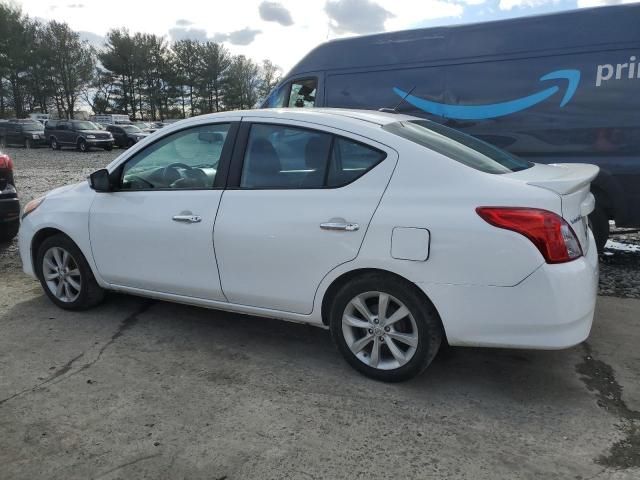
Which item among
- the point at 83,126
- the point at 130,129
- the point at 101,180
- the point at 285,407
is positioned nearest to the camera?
the point at 285,407

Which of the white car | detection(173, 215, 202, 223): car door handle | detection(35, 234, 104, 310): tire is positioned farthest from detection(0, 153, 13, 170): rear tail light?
detection(173, 215, 202, 223): car door handle

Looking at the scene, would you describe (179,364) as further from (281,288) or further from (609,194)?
(609,194)

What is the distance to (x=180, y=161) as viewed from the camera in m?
3.86

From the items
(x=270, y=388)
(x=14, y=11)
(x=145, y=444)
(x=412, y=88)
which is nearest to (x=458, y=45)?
(x=412, y=88)

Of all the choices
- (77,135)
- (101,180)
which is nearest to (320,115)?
(101,180)

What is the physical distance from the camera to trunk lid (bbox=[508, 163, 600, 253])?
276 cm

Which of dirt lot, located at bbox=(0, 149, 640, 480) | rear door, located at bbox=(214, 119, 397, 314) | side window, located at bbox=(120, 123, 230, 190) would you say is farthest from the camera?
side window, located at bbox=(120, 123, 230, 190)

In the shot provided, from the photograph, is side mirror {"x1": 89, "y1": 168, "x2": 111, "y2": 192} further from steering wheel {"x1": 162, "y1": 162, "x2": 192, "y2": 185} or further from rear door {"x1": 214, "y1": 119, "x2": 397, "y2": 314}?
rear door {"x1": 214, "y1": 119, "x2": 397, "y2": 314}

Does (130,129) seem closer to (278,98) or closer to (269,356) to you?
(278,98)

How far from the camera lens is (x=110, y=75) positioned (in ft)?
190

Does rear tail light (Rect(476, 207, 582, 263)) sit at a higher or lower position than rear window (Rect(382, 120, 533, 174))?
lower

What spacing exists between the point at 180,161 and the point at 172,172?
0.32 feet

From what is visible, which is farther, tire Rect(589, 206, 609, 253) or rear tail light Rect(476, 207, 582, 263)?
tire Rect(589, 206, 609, 253)

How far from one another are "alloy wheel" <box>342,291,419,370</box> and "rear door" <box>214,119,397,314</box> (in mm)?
267
